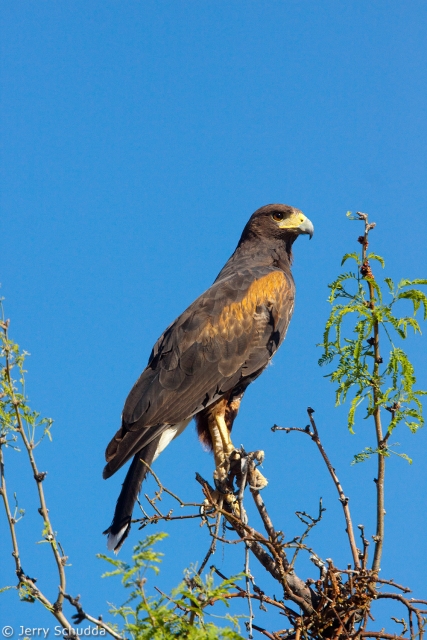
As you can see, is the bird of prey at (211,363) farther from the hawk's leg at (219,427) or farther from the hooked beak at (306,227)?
the hooked beak at (306,227)

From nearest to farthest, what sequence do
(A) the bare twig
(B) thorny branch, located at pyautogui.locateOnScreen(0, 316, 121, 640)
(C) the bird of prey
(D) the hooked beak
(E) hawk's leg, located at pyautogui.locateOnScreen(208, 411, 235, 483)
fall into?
(B) thorny branch, located at pyautogui.locateOnScreen(0, 316, 121, 640), (A) the bare twig, (C) the bird of prey, (E) hawk's leg, located at pyautogui.locateOnScreen(208, 411, 235, 483), (D) the hooked beak

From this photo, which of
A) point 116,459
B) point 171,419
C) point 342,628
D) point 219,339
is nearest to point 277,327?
point 219,339

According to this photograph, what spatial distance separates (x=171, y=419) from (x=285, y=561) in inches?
68.9

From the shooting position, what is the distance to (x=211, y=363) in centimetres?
600

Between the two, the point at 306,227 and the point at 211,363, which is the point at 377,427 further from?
the point at 306,227

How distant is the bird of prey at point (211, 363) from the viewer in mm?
5578

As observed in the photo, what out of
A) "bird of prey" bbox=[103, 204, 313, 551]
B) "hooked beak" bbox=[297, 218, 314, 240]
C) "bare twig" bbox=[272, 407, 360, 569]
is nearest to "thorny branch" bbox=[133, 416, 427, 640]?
"bare twig" bbox=[272, 407, 360, 569]

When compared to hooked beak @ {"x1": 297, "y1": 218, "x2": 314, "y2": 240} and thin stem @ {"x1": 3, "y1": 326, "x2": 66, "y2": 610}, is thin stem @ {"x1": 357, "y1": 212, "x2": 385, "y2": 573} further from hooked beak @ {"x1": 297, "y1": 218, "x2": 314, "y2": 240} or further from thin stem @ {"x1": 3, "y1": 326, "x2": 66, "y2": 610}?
hooked beak @ {"x1": 297, "y1": 218, "x2": 314, "y2": 240}

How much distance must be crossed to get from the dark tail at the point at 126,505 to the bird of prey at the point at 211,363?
4.0 inches

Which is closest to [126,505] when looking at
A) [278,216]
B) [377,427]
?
[377,427]

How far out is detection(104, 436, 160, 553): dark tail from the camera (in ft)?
15.7

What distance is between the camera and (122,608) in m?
2.69

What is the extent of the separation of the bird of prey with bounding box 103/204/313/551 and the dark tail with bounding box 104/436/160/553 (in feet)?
0.33

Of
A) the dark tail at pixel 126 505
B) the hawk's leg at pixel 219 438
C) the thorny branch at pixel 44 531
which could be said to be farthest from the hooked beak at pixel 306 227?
the thorny branch at pixel 44 531
